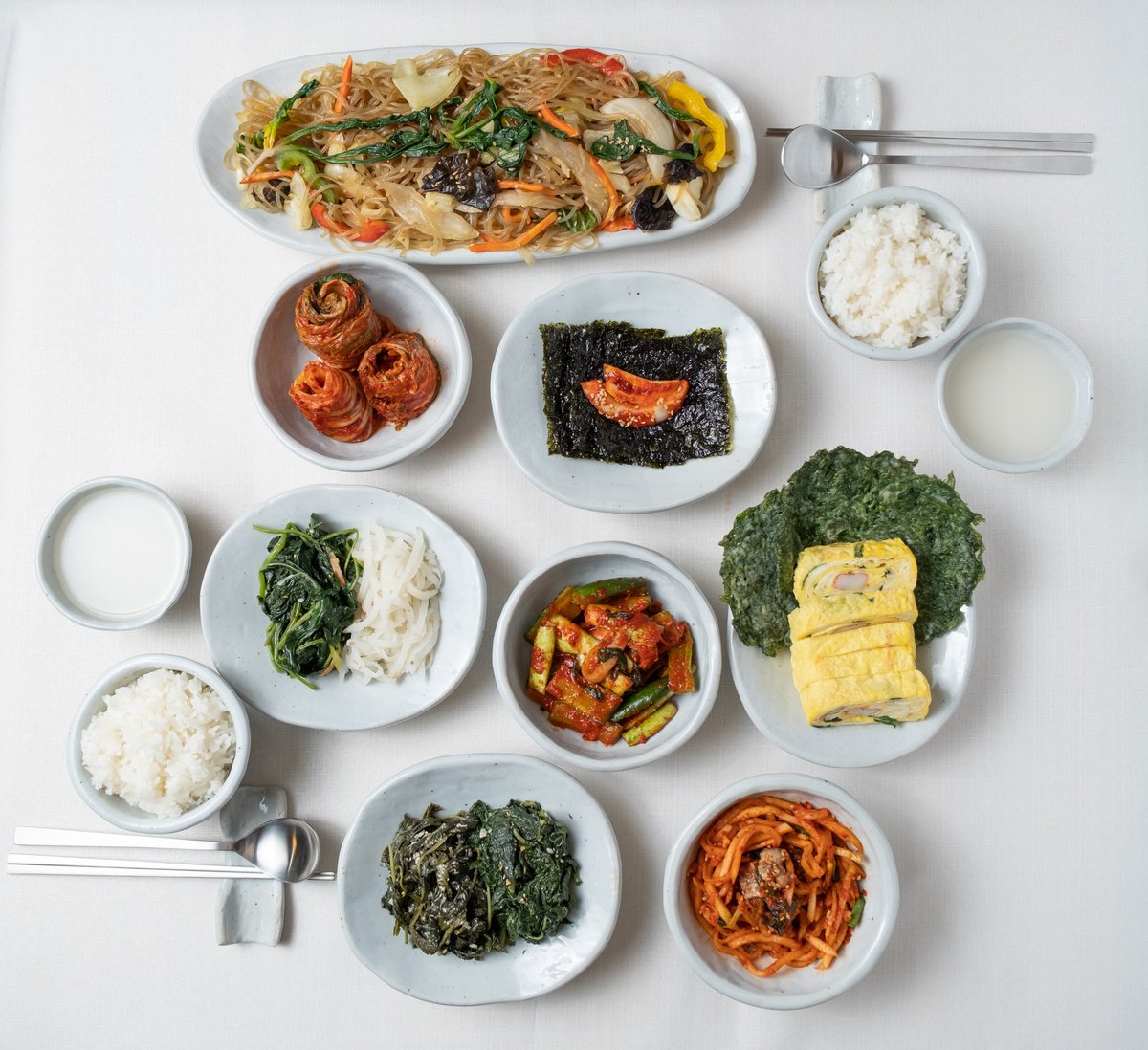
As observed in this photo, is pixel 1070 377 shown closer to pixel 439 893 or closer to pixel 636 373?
pixel 636 373

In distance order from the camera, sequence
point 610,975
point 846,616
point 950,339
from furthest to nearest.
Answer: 1. point 610,975
2. point 950,339
3. point 846,616

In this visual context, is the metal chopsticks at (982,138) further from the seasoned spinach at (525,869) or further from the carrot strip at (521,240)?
the seasoned spinach at (525,869)

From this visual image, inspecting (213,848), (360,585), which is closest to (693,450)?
(360,585)

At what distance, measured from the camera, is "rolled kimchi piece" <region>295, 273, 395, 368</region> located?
2559mm

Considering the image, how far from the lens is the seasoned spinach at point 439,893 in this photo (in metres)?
2.54

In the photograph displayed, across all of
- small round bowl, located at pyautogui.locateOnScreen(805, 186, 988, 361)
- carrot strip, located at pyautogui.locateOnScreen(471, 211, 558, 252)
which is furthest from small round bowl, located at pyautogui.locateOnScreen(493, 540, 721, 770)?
carrot strip, located at pyautogui.locateOnScreen(471, 211, 558, 252)

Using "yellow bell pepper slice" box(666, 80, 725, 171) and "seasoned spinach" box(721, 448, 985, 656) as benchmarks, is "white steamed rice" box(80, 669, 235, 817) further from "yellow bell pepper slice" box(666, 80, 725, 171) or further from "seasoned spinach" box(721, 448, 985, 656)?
"yellow bell pepper slice" box(666, 80, 725, 171)

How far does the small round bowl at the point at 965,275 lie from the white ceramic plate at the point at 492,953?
5.14ft

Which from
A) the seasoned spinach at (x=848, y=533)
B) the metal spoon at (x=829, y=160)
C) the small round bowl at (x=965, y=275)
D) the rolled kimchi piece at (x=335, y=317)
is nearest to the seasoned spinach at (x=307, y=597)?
the rolled kimchi piece at (x=335, y=317)

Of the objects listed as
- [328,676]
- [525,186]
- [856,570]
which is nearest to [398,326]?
[525,186]

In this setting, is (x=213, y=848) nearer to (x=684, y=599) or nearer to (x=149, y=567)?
(x=149, y=567)

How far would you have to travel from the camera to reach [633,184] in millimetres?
2674

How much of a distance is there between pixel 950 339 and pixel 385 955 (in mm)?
2540

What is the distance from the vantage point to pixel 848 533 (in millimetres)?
2525
